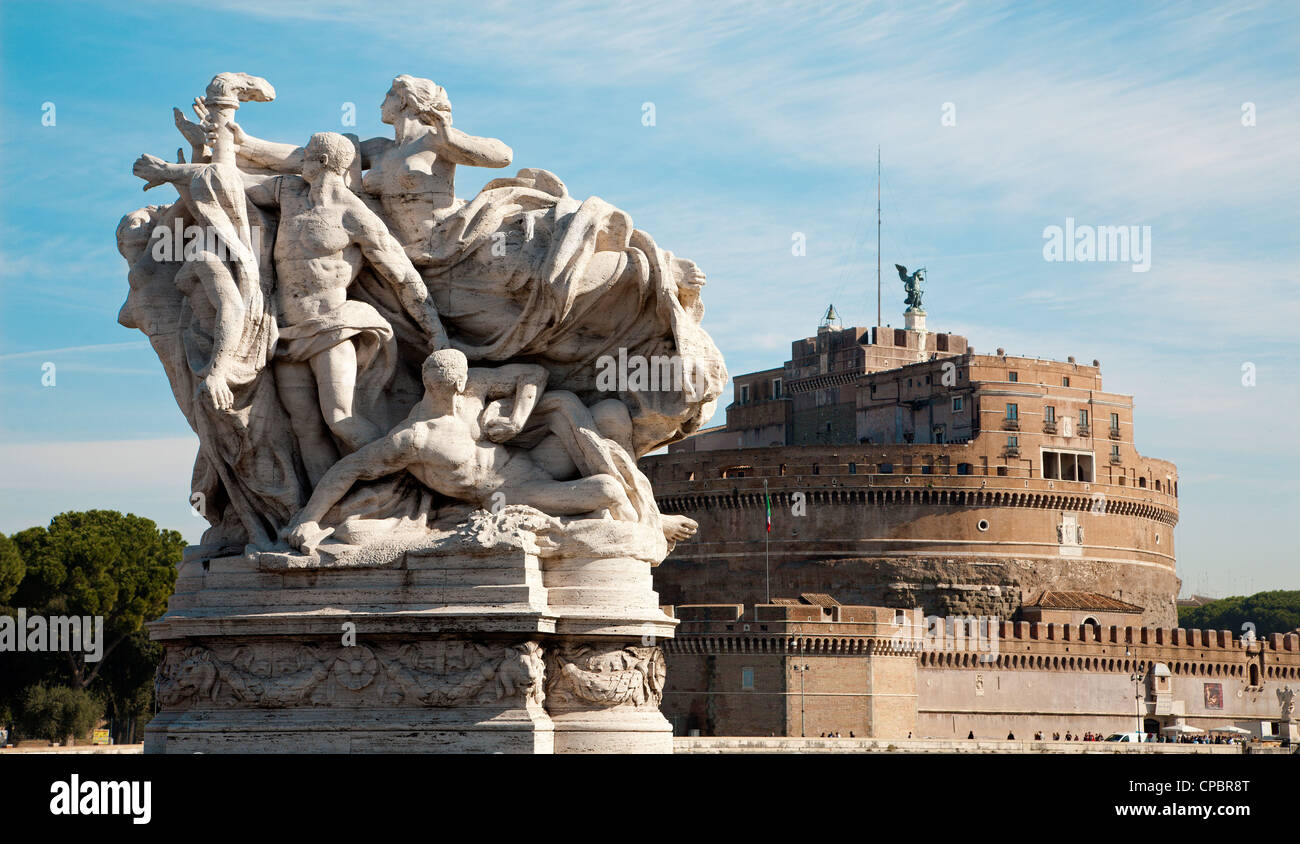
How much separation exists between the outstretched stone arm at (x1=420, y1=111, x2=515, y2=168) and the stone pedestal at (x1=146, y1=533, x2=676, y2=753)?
8.72 feet

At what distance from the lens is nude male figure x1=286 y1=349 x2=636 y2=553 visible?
36.9 ft

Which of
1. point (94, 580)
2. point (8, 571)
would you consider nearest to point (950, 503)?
point (94, 580)

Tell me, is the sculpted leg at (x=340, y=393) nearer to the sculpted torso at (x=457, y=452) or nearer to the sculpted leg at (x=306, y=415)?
the sculpted leg at (x=306, y=415)

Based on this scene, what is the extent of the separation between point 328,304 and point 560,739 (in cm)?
300

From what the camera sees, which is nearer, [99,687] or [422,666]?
[422,666]

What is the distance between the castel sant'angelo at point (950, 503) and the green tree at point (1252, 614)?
2500cm

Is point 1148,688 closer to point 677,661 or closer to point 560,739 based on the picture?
point 677,661

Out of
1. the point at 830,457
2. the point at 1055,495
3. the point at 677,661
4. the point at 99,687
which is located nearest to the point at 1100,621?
the point at 1055,495

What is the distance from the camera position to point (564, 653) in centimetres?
1109

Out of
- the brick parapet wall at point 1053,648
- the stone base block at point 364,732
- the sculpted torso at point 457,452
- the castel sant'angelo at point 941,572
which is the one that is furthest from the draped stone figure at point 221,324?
the castel sant'angelo at point 941,572

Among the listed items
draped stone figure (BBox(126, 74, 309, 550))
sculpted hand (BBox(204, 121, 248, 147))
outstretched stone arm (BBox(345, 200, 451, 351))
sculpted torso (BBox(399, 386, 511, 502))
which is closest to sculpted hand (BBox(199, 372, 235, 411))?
draped stone figure (BBox(126, 74, 309, 550))

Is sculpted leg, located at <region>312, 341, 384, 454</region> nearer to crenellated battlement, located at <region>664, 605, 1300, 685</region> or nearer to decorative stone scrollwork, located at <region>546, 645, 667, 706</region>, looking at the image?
decorative stone scrollwork, located at <region>546, 645, 667, 706</region>
